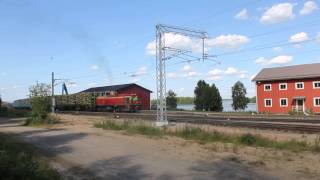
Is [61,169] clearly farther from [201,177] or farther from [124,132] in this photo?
[124,132]

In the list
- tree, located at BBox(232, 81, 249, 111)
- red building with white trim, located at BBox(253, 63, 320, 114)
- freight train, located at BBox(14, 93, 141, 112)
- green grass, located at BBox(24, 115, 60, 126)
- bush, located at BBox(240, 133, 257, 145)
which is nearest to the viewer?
bush, located at BBox(240, 133, 257, 145)

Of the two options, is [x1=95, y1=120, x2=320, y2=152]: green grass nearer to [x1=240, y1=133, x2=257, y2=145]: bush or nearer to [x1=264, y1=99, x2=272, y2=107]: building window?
[x1=240, y1=133, x2=257, y2=145]: bush

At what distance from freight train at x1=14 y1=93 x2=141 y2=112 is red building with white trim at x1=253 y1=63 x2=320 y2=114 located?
1673cm

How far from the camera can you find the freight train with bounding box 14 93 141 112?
63.7 m

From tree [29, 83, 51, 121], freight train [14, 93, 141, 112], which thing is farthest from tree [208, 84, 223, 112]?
tree [29, 83, 51, 121]

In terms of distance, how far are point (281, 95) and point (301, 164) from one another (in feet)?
166

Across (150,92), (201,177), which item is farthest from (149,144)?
(150,92)

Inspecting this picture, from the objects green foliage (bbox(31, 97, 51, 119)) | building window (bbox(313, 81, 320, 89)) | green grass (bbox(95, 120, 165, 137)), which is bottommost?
green grass (bbox(95, 120, 165, 137))

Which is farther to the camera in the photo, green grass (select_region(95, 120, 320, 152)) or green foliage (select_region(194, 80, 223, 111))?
green foliage (select_region(194, 80, 223, 111))

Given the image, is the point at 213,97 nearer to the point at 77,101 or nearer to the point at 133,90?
the point at 133,90

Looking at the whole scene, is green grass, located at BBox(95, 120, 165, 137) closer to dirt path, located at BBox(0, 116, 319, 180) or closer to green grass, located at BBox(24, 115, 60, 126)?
dirt path, located at BBox(0, 116, 319, 180)

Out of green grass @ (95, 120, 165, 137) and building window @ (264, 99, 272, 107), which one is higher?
building window @ (264, 99, 272, 107)

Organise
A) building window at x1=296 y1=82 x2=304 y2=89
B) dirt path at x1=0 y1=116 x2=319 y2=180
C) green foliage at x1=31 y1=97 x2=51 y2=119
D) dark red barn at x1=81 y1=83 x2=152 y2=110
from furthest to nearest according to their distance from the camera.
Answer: dark red barn at x1=81 y1=83 x2=152 y2=110 → building window at x1=296 y1=82 x2=304 y2=89 → green foliage at x1=31 y1=97 x2=51 y2=119 → dirt path at x1=0 y1=116 x2=319 y2=180

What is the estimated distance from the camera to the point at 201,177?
11711 mm
